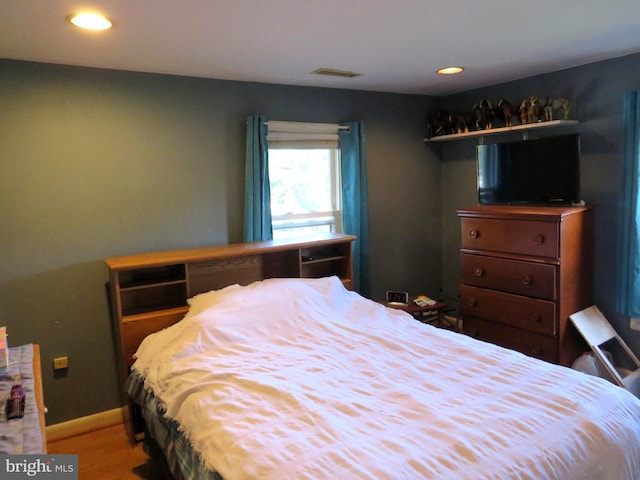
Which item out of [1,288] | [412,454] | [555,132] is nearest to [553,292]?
[555,132]

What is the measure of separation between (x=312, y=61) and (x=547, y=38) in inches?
51.0

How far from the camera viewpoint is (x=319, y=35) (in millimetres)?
2281

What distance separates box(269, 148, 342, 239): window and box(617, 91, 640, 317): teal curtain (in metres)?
1.97

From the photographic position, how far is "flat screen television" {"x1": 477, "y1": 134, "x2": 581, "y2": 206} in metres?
3.09

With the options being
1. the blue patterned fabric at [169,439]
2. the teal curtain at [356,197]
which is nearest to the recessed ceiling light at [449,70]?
the teal curtain at [356,197]

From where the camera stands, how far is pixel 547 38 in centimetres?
251

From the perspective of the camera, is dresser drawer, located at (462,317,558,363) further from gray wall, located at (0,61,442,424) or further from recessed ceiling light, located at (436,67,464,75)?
gray wall, located at (0,61,442,424)

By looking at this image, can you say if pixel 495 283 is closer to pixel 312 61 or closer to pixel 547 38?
pixel 547 38

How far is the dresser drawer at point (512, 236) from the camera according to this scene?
297cm

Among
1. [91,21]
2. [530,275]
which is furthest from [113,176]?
[530,275]

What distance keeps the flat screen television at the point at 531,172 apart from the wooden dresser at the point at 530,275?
0.37ft
